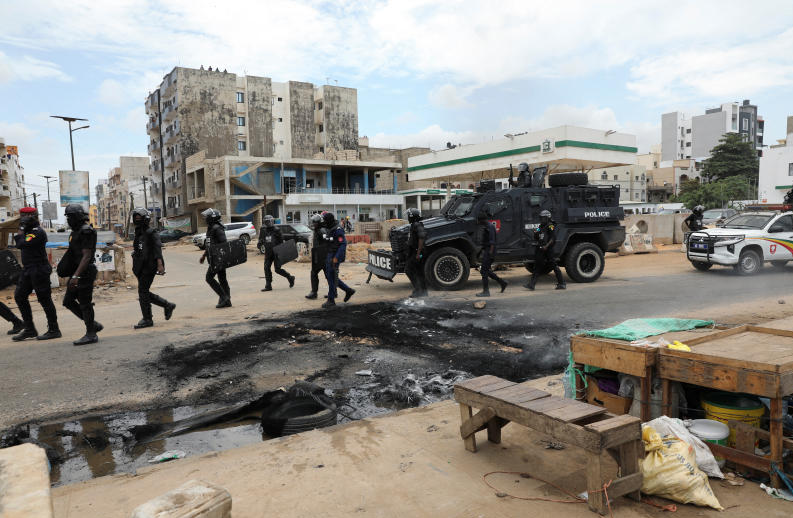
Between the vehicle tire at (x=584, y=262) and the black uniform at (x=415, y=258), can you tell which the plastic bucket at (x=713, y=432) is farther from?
→ the vehicle tire at (x=584, y=262)

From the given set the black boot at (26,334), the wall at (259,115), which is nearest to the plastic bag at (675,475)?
the black boot at (26,334)

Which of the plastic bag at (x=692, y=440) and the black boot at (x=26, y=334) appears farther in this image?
the black boot at (x=26, y=334)

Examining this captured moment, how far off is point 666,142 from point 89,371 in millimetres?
97647

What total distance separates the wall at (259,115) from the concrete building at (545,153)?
1062 inches

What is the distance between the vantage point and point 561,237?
38.7 feet

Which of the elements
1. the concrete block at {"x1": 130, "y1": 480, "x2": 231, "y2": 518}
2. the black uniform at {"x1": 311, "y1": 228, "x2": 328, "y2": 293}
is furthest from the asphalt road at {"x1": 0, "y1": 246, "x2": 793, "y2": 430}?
the concrete block at {"x1": 130, "y1": 480, "x2": 231, "y2": 518}

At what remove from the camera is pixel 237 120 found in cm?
5484

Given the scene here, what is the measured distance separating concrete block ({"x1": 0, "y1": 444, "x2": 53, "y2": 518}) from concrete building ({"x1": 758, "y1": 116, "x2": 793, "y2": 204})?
55861mm

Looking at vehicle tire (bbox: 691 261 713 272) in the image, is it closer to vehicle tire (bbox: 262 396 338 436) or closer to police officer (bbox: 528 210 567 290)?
police officer (bbox: 528 210 567 290)

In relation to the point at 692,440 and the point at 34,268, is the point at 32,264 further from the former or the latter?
the point at 692,440

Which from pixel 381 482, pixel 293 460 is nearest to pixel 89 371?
pixel 293 460

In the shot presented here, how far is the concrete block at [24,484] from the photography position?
1761mm

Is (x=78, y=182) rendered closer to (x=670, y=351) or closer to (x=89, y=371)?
(x=89, y=371)

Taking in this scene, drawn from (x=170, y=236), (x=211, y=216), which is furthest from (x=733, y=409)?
(x=170, y=236)
